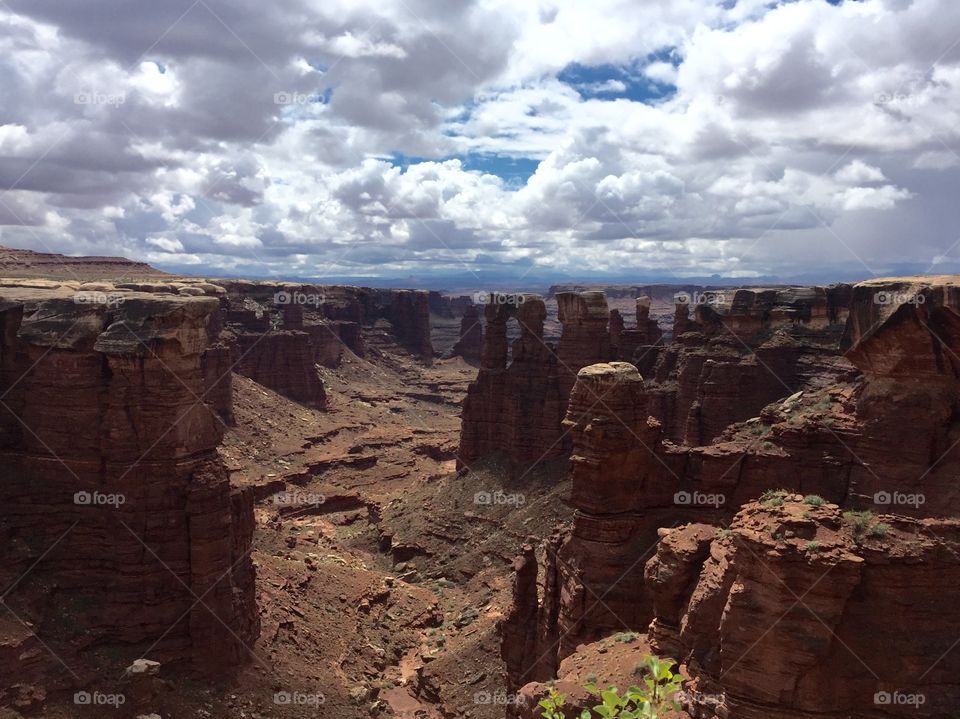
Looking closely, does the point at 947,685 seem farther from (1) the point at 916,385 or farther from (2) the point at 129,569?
(2) the point at 129,569

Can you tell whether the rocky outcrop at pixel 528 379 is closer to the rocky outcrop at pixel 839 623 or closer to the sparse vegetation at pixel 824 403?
the sparse vegetation at pixel 824 403

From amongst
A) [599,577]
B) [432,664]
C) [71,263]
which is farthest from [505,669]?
[71,263]

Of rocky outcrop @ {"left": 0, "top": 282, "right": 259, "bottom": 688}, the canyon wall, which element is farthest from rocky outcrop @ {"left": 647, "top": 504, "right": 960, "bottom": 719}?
rocky outcrop @ {"left": 0, "top": 282, "right": 259, "bottom": 688}

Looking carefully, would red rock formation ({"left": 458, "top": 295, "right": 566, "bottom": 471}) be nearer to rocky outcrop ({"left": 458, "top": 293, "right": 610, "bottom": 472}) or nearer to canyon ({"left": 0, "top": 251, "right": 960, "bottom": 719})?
rocky outcrop ({"left": 458, "top": 293, "right": 610, "bottom": 472})

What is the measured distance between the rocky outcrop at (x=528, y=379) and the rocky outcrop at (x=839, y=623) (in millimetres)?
36970

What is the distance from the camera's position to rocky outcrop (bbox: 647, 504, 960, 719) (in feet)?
44.8

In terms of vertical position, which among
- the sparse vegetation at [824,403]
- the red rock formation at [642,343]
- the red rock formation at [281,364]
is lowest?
the red rock formation at [281,364]

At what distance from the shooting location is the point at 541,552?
3944 centimetres

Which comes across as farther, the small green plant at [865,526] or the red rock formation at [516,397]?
the red rock formation at [516,397]

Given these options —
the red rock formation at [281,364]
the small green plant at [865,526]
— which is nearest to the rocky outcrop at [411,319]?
the red rock formation at [281,364]

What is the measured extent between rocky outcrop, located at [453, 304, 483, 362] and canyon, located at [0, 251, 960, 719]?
307 feet

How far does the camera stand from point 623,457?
25516 millimetres

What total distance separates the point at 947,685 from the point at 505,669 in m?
18.4

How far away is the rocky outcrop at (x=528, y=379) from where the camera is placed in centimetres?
5169
